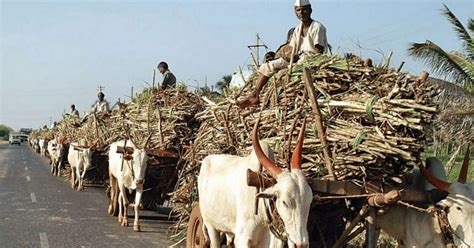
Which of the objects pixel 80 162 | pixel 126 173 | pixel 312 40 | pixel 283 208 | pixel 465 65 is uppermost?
pixel 465 65

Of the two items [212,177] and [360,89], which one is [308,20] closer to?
[360,89]

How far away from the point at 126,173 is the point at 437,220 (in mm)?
6263

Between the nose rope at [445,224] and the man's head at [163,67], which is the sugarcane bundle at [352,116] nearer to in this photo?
the nose rope at [445,224]

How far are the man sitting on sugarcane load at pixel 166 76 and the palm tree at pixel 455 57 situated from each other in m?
5.15

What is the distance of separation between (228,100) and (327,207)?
1.78 m

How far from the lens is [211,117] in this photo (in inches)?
287

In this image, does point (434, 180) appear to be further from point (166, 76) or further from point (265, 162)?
point (166, 76)

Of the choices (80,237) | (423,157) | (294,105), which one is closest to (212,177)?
(294,105)

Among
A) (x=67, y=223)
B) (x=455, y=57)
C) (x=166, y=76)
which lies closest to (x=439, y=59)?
(x=455, y=57)

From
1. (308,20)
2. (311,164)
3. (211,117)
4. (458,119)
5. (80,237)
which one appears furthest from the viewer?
(458,119)

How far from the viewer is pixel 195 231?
6785 millimetres

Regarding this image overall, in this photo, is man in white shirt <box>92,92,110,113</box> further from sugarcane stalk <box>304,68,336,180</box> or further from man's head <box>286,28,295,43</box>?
sugarcane stalk <box>304,68,336,180</box>

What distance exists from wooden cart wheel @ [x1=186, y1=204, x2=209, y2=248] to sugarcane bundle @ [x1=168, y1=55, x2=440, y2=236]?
1086 millimetres

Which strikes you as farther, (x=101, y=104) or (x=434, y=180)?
(x=101, y=104)
